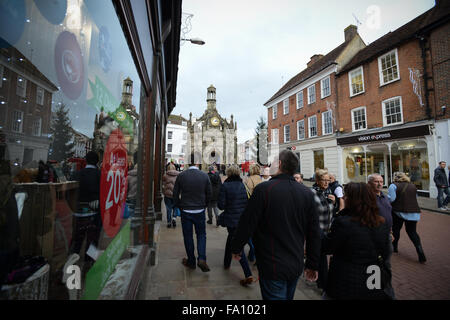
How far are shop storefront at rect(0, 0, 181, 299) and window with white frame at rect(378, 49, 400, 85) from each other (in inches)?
627

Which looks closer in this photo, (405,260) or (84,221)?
(84,221)

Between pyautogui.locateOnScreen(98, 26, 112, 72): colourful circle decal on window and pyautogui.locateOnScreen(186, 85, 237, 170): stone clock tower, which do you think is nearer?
pyautogui.locateOnScreen(98, 26, 112, 72): colourful circle decal on window

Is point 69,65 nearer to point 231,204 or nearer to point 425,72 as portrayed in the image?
point 231,204

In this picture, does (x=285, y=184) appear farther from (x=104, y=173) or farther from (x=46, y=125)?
Result: (x=46, y=125)

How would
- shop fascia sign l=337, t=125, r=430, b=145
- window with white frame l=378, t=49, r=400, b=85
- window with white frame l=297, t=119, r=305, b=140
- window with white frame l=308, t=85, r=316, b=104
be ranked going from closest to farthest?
1. shop fascia sign l=337, t=125, r=430, b=145
2. window with white frame l=378, t=49, r=400, b=85
3. window with white frame l=308, t=85, r=316, b=104
4. window with white frame l=297, t=119, r=305, b=140

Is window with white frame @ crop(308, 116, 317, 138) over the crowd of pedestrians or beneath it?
over

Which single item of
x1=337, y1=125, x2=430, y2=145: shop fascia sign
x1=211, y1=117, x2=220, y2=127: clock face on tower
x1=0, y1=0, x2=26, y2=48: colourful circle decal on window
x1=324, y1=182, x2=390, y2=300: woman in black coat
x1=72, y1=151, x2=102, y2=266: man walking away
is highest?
x1=211, y1=117, x2=220, y2=127: clock face on tower

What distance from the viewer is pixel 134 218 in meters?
3.27

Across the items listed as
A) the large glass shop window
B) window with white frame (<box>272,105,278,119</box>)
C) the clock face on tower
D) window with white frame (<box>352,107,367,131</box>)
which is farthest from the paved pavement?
the clock face on tower

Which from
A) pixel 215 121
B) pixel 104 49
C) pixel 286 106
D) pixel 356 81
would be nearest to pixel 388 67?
pixel 356 81

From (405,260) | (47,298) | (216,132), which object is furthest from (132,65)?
(216,132)

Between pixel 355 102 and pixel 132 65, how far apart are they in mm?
16703

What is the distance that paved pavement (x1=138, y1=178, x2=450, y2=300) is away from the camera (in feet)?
9.42

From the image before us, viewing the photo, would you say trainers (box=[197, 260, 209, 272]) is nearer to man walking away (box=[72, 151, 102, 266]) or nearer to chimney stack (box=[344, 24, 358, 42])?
man walking away (box=[72, 151, 102, 266])
